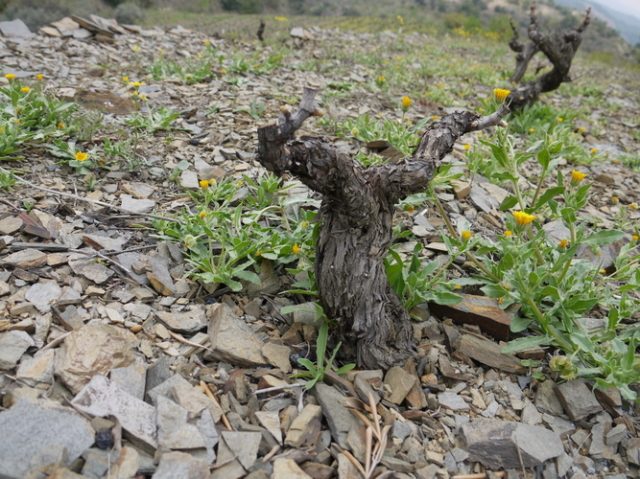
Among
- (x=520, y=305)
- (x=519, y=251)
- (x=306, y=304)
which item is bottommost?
(x=306, y=304)

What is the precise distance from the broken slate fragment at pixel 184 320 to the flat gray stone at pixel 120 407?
500mm

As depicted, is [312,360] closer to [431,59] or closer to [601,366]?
[601,366]

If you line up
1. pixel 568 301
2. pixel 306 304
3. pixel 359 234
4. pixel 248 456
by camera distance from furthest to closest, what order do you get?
1. pixel 306 304
2. pixel 568 301
3. pixel 359 234
4. pixel 248 456

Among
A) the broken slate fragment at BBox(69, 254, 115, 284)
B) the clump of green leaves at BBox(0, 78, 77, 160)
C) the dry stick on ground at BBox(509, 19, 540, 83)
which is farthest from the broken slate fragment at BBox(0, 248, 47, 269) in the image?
the dry stick on ground at BBox(509, 19, 540, 83)

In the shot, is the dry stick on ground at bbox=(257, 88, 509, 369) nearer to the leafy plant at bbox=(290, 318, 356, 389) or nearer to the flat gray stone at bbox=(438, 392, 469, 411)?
the leafy plant at bbox=(290, 318, 356, 389)

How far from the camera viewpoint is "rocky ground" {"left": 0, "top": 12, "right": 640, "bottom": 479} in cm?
161

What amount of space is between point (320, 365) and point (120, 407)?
0.83m

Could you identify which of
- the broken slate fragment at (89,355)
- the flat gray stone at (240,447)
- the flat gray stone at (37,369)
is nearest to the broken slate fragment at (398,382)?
the flat gray stone at (240,447)

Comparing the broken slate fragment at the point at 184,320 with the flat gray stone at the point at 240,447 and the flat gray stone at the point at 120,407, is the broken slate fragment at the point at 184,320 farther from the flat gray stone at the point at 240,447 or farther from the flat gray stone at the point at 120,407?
the flat gray stone at the point at 240,447

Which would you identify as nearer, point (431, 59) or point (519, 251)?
point (519, 251)

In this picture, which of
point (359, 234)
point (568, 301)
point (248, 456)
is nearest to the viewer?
point (248, 456)

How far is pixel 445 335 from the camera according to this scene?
7.96 ft

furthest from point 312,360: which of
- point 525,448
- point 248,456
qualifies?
point 525,448

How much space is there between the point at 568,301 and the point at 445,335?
62cm
